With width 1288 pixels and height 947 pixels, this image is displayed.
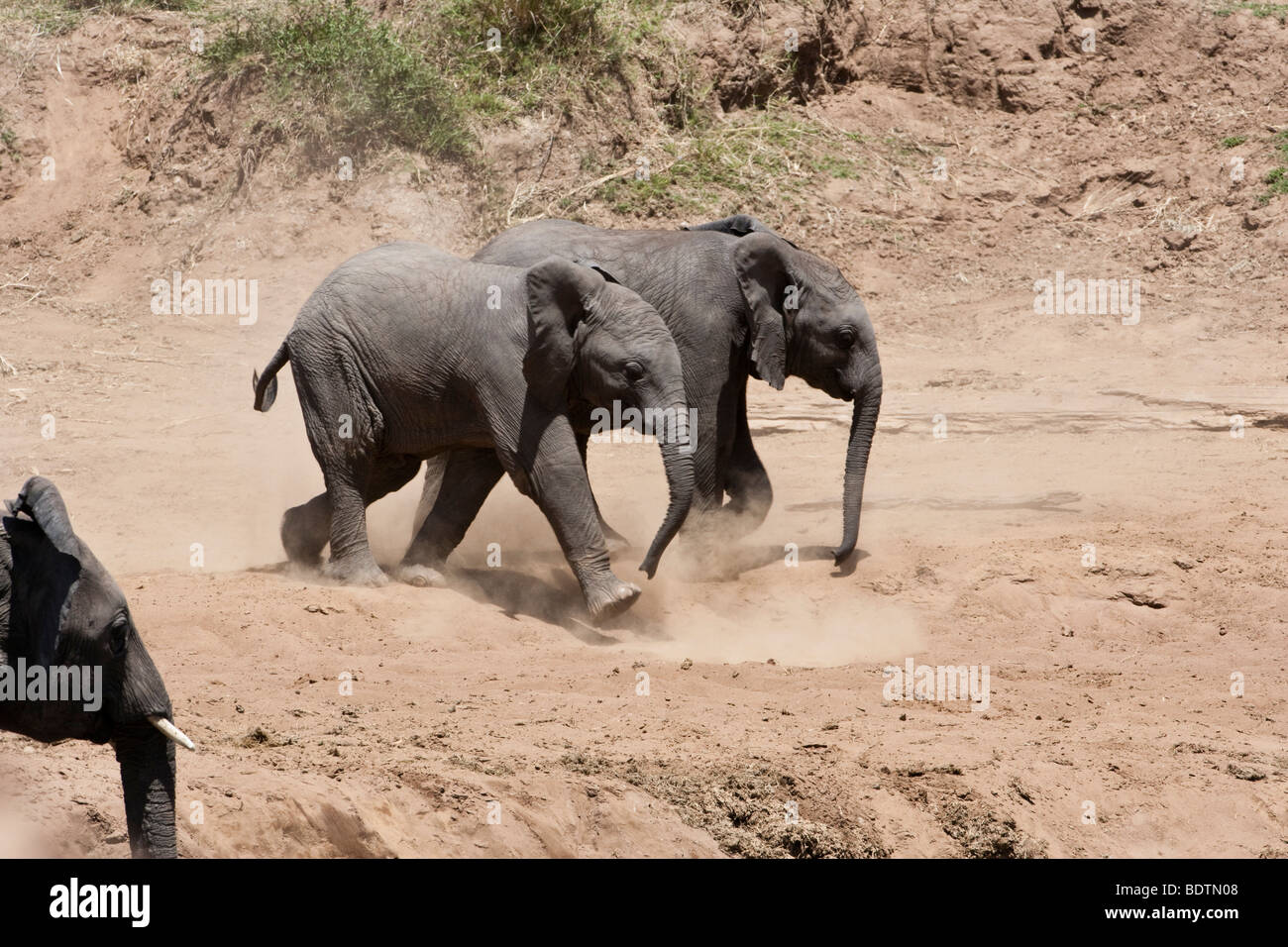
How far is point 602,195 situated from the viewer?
17.1 metres

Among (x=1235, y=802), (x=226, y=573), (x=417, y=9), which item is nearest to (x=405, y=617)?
(x=226, y=573)

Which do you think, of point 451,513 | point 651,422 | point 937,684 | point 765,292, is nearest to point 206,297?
point 451,513

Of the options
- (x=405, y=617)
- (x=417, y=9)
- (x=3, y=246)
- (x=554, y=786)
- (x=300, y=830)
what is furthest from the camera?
(x=417, y=9)

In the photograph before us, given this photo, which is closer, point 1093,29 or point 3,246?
point 3,246

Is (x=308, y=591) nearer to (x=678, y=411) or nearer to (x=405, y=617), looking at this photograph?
(x=405, y=617)

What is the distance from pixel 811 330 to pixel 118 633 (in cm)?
638

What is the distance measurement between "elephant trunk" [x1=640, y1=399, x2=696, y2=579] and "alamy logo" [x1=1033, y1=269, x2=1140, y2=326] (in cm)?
820

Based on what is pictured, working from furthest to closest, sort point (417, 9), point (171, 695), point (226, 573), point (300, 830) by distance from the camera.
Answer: point (417, 9) < point (226, 573) < point (171, 695) < point (300, 830)

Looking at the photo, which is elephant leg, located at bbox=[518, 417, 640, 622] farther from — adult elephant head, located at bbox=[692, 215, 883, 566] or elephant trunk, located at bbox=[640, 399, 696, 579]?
adult elephant head, located at bbox=[692, 215, 883, 566]

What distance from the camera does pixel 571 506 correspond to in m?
8.90

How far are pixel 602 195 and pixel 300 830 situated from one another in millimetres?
12250

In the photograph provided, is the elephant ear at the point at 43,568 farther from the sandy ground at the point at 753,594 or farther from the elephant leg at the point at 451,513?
the elephant leg at the point at 451,513

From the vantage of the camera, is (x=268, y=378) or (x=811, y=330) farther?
(x=811, y=330)

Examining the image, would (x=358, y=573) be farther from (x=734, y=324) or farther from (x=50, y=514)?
(x=50, y=514)
